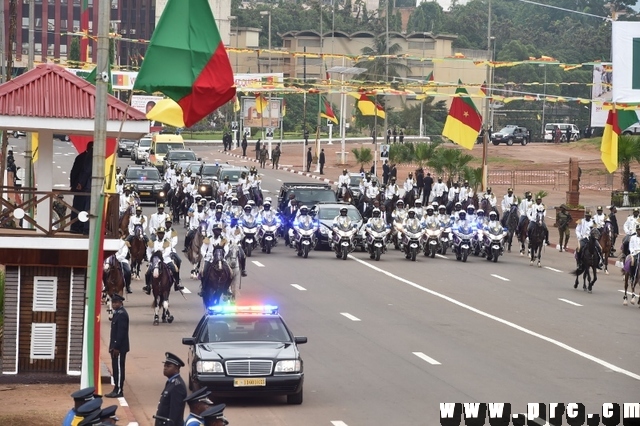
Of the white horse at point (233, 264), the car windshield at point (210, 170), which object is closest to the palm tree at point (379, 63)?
the car windshield at point (210, 170)

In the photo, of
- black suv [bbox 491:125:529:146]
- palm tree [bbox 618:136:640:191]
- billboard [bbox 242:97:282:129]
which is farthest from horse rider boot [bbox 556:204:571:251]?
black suv [bbox 491:125:529:146]

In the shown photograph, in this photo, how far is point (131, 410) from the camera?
64.7ft

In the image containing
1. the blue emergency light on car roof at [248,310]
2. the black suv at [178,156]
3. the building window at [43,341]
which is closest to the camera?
the blue emergency light on car roof at [248,310]

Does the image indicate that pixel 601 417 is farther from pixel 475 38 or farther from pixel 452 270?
pixel 475 38

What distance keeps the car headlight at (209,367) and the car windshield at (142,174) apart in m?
35.9

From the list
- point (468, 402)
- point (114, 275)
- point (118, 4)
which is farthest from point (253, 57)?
point (468, 402)

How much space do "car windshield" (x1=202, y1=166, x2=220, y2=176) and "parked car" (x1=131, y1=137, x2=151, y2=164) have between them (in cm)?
2060

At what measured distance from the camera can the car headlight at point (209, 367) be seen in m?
19.7

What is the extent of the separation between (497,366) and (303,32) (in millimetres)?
99260

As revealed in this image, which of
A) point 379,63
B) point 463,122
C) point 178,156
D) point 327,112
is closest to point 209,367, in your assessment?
point 463,122

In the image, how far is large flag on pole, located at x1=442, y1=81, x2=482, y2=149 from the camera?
47.5 m

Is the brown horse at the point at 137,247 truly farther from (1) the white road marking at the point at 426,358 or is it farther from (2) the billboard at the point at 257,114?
(2) the billboard at the point at 257,114

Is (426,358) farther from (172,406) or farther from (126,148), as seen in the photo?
(126,148)

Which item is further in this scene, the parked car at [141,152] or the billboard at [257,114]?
the billboard at [257,114]
